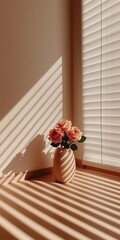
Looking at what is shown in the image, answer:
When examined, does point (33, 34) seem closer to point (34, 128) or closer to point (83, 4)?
point (83, 4)

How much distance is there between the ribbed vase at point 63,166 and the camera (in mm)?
1551

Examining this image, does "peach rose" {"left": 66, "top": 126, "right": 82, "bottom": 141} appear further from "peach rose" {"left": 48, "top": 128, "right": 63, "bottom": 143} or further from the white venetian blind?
the white venetian blind

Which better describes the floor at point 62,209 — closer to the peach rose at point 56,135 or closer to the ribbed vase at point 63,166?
the ribbed vase at point 63,166

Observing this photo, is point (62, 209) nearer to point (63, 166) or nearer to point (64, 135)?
point (63, 166)

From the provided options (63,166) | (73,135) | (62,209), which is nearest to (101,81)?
(73,135)

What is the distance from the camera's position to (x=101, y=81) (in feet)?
5.53

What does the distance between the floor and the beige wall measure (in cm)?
20

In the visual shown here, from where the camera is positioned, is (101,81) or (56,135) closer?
(56,135)

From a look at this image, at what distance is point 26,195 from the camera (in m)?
1.34

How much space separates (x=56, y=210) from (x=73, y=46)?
1.24 meters

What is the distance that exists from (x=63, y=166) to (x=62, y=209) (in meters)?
0.43

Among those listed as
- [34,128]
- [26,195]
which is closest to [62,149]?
[34,128]

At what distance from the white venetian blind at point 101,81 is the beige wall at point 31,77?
175 millimetres

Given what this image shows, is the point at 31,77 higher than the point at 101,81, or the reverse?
the point at 101,81
